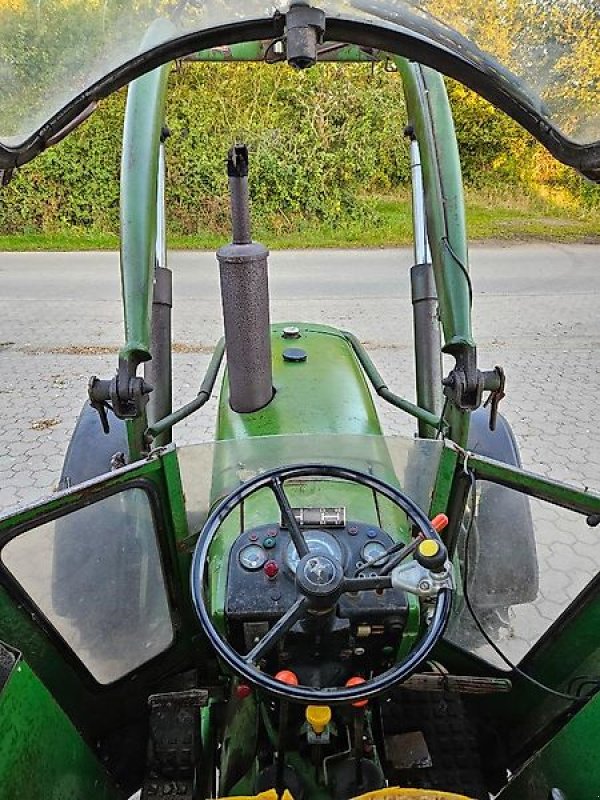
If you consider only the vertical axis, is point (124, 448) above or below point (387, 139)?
below

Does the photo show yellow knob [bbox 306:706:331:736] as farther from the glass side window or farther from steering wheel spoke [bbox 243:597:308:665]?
the glass side window

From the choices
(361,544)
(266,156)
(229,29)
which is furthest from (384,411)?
(266,156)

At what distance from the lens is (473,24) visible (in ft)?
5.58

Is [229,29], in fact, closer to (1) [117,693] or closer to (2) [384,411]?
(1) [117,693]

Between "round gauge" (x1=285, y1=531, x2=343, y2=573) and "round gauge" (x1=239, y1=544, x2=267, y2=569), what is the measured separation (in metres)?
0.07

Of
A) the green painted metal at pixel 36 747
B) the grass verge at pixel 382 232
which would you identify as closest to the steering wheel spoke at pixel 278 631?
the green painted metal at pixel 36 747

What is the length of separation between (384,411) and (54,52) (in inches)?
175

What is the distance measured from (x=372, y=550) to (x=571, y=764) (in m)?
0.66

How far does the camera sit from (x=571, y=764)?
178 centimetres

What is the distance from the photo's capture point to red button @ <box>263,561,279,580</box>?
72.7 inches

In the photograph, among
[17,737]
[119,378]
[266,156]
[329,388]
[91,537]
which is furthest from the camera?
[266,156]

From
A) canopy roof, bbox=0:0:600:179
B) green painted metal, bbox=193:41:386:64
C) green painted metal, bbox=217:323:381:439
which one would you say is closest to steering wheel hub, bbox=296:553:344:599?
green painted metal, bbox=217:323:381:439

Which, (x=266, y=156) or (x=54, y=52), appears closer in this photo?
(x=54, y=52)

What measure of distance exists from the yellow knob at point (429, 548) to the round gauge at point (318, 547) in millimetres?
222
